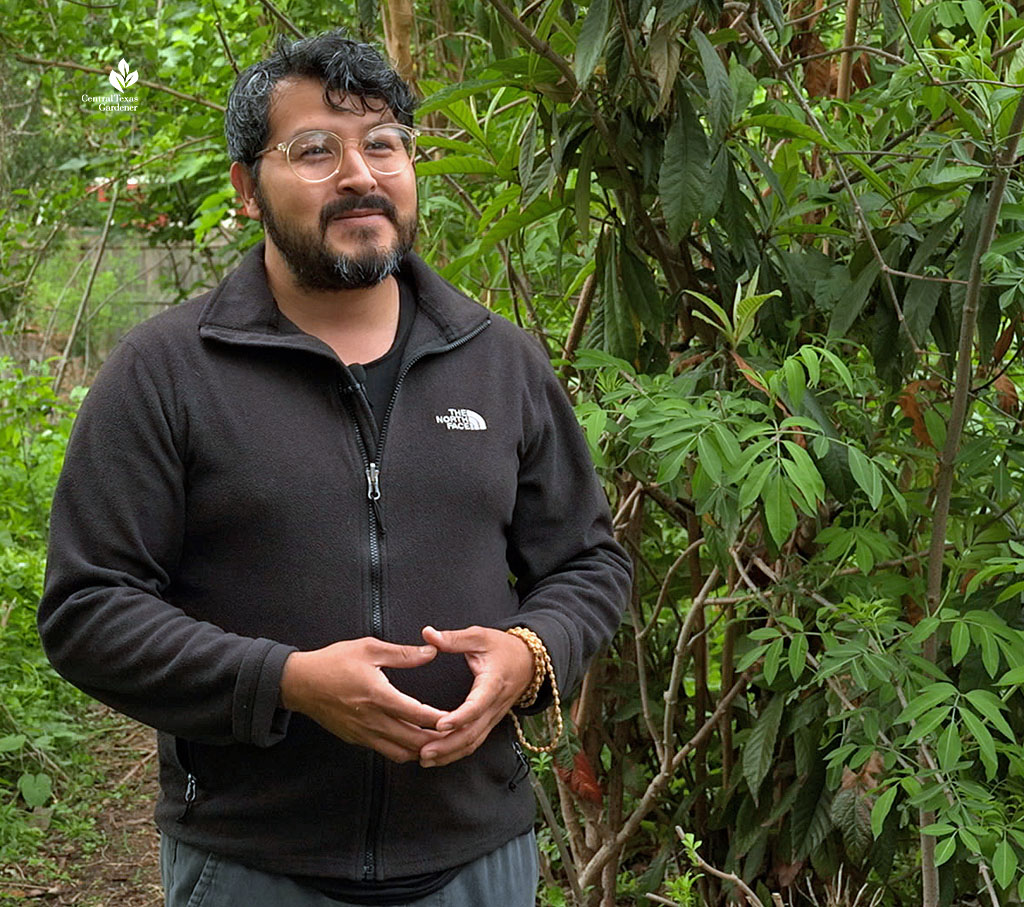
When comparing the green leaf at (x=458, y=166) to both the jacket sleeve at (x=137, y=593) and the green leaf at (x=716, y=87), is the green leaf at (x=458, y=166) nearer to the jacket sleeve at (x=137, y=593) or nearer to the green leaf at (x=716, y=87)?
the green leaf at (x=716, y=87)

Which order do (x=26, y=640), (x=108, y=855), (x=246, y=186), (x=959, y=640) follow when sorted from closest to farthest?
(x=246, y=186)
(x=959, y=640)
(x=108, y=855)
(x=26, y=640)

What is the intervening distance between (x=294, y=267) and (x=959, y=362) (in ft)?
3.76

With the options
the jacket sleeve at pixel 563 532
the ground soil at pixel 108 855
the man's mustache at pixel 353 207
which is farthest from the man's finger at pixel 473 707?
the ground soil at pixel 108 855

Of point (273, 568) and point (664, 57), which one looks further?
point (664, 57)

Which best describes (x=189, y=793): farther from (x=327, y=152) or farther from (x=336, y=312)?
(x=327, y=152)

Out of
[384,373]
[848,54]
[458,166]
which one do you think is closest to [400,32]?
[458,166]

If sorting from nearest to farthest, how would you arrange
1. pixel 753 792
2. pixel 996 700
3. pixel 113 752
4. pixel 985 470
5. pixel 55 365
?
pixel 996 700, pixel 985 470, pixel 753 792, pixel 113 752, pixel 55 365

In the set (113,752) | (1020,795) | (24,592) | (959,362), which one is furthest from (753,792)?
(24,592)

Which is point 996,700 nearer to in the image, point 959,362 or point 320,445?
point 959,362

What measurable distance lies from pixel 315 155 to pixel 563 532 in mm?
681

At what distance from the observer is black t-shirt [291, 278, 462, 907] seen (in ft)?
6.11

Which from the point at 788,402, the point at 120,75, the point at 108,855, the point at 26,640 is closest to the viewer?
the point at 788,402

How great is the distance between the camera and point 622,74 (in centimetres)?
239

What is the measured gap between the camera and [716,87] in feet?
7.79
